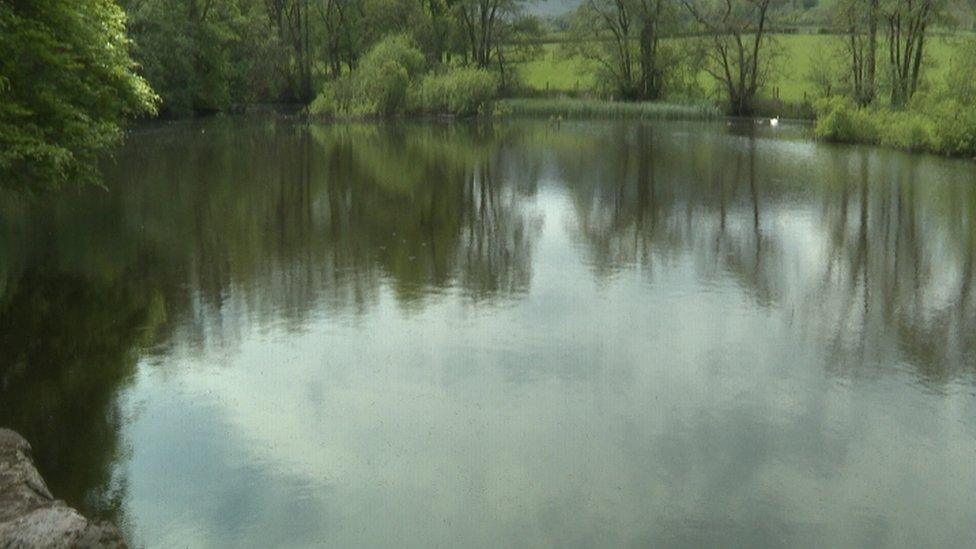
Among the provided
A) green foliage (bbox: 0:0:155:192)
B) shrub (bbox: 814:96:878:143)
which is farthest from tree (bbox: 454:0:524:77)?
green foliage (bbox: 0:0:155:192)

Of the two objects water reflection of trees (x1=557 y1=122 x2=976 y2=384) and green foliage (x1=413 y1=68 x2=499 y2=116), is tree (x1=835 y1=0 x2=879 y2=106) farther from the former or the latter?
green foliage (x1=413 y1=68 x2=499 y2=116)

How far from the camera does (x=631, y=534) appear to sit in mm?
8984

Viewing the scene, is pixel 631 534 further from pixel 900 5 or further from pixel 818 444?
pixel 900 5

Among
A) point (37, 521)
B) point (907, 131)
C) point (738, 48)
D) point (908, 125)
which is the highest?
point (738, 48)

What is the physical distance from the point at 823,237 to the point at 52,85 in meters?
15.4

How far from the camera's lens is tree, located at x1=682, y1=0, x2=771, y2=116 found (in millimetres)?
62750

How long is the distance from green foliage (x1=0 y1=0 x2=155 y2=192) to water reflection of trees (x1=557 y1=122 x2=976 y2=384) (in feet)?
29.8

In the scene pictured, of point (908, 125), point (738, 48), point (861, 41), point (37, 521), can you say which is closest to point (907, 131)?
point (908, 125)

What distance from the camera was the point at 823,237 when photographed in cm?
2236

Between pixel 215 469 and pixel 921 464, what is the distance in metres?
6.96

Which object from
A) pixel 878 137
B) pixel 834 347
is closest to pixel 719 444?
pixel 834 347

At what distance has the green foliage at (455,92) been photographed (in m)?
62.3

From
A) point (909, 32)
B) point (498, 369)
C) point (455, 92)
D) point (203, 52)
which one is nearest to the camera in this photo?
point (498, 369)

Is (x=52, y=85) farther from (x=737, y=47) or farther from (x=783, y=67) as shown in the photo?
(x=783, y=67)
